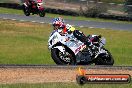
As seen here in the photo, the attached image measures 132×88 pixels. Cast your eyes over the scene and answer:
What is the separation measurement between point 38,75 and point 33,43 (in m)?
12.3

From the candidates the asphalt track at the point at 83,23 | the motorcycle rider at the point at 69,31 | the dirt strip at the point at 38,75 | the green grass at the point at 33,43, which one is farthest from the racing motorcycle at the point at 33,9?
the dirt strip at the point at 38,75

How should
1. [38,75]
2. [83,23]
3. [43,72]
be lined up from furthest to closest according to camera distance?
[83,23] < [43,72] < [38,75]

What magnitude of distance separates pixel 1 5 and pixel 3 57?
18.8 meters

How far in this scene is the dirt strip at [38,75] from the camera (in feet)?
37.1

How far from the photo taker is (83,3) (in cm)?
3769

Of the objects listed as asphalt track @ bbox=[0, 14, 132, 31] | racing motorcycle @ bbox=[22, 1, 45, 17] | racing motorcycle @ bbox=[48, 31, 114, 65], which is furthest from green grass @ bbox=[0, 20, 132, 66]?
racing motorcycle @ bbox=[48, 31, 114, 65]

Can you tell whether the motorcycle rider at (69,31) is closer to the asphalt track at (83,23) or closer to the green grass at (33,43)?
the green grass at (33,43)

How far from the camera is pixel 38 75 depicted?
471 inches

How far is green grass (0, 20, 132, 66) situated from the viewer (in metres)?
19.8

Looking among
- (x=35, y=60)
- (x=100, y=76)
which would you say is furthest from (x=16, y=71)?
(x=35, y=60)

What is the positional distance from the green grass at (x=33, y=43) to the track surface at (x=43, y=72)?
17.8ft

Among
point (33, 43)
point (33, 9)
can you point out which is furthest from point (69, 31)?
point (33, 9)

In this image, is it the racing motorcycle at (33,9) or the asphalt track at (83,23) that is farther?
the racing motorcycle at (33,9)

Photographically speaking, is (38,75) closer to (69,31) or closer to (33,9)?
(69,31)
